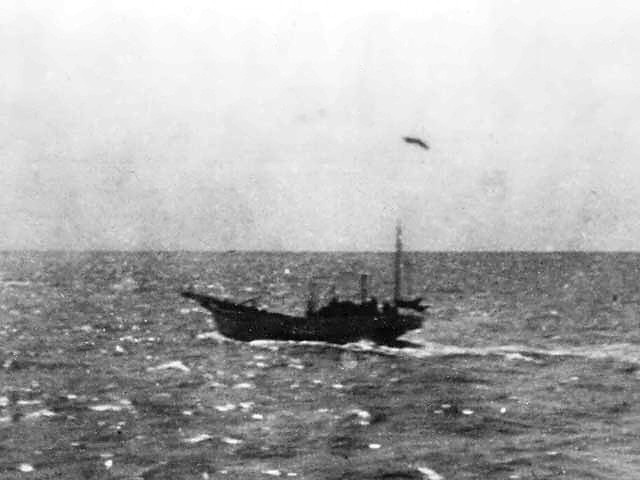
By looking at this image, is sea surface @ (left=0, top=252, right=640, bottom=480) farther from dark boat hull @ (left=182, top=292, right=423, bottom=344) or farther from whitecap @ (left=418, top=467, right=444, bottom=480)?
dark boat hull @ (left=182, top=292, right=423, bottom=344)

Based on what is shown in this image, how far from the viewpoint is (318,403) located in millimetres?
33312

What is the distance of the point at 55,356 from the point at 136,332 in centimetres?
1327

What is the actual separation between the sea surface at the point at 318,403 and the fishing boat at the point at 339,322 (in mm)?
755

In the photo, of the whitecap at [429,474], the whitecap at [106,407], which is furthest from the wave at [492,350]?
the whitecap at [429,474]

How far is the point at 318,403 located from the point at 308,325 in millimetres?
18136

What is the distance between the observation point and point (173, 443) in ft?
85.8

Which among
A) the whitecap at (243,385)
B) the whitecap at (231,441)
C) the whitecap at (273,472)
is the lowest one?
the whitecap at (273,472)

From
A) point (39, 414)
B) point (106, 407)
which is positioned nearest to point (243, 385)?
point (106, 407)

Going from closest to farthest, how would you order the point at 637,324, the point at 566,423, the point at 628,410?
the point at 566,423 → the point at 628,410 → the point at 637,324

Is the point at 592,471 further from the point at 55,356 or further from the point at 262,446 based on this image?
the point at 55,356

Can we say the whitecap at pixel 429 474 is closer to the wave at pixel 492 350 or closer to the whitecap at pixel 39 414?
the whitecap at pixel 39 414

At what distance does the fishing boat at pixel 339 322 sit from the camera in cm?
5041

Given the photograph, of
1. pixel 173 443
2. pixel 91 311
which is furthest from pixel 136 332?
pixel 173 443

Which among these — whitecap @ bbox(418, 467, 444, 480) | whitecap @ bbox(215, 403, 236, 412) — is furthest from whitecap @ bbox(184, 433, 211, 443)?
whitecap @ bbox(418, 467, 444, 480)
